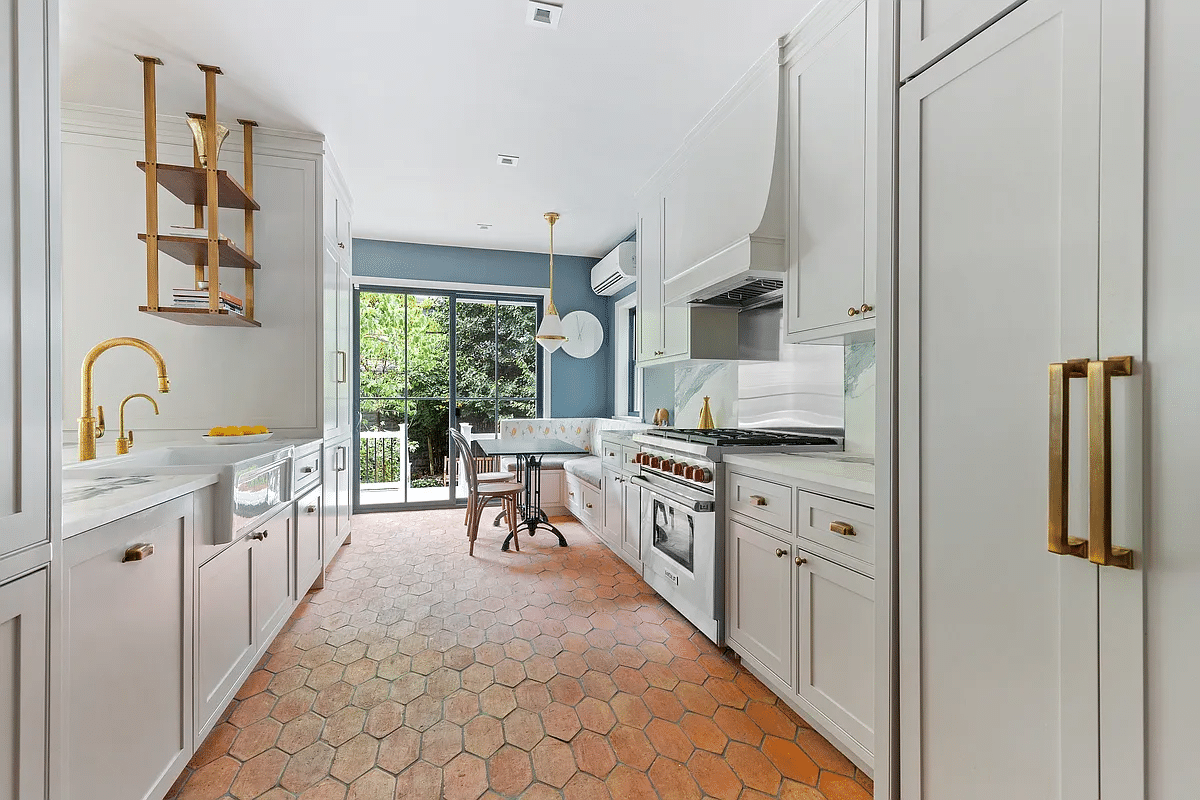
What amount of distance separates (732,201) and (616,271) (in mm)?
2348

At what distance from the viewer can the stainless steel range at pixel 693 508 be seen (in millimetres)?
2416

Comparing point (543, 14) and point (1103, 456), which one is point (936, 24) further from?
point (543, 14)

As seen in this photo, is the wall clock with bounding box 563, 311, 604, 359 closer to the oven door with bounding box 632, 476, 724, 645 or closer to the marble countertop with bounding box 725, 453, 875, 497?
the oven door with bounding box 632, 476, 724, 645

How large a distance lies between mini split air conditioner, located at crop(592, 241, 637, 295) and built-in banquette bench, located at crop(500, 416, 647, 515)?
1.35 metres

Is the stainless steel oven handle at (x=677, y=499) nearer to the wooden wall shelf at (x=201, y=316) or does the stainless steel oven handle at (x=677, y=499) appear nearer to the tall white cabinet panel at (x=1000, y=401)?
the tall white cabinet panel at (x=1000, y=401)

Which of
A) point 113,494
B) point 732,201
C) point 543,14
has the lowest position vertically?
point 113,494

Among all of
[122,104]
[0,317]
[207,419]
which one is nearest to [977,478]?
[0,317]

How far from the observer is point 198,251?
269cm

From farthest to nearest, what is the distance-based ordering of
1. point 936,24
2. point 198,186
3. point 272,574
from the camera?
1. point 198,186
2. point 272,574
3. point 936,24

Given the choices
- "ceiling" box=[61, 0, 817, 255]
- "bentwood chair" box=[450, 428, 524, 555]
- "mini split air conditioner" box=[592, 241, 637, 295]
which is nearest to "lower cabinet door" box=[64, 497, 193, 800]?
"ceiling" box=[61, 0, 817, 255]

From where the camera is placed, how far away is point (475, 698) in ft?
6.89

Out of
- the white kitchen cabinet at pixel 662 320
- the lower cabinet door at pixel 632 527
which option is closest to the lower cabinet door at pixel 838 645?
the lower cabinet door at pixel 632 527

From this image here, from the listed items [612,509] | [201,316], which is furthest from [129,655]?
[612,509]

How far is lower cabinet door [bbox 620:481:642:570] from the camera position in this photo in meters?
3.29
